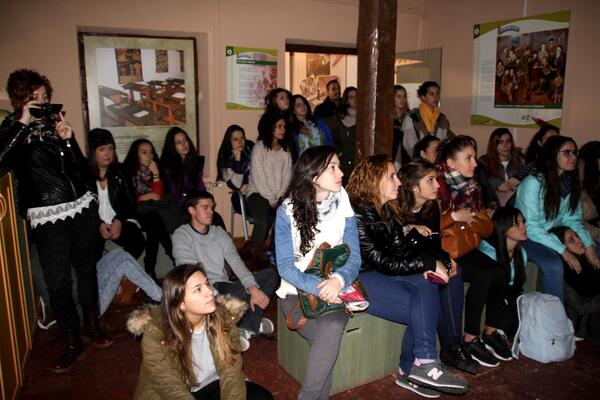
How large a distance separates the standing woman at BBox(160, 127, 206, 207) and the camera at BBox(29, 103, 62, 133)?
68.2 inches

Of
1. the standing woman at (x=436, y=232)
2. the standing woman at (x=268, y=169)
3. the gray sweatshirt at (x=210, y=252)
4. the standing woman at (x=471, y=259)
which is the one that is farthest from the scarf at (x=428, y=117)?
the gray sweatshirt at (x=210, y=252)

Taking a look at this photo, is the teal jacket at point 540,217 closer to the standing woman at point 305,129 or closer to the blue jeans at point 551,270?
the blue jeans at point 551,270

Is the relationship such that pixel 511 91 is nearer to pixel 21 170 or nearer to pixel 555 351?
pixel 555 351

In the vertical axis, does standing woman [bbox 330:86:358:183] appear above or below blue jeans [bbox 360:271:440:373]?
above

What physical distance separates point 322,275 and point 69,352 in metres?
1.73

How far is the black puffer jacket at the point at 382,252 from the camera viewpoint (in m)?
2.75

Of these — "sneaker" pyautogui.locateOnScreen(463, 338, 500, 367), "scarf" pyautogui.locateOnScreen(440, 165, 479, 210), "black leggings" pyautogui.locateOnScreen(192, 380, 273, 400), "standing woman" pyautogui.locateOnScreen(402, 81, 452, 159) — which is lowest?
"sneaker" pyautogui.locateOnScreen(463, 338, 500, 367)

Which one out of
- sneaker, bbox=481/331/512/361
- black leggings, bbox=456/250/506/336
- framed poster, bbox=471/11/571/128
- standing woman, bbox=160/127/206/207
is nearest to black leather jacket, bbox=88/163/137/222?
standing woman, bbox=160/127/206/207

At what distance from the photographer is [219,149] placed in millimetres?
5465

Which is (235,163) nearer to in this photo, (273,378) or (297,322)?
(273,378)

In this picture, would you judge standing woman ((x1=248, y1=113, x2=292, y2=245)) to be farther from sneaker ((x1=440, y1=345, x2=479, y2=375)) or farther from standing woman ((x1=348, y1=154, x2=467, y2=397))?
sneaker ((x1=440, y1=345, x2=479, y2=375))

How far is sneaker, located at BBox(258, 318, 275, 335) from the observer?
3311mm

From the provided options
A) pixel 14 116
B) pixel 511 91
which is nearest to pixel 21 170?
pixel 14 116

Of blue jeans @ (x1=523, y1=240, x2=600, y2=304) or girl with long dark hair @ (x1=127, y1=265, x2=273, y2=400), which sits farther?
blue jeans @ (x1=523, y1=240, x2=600, y2=304)
